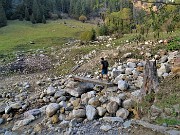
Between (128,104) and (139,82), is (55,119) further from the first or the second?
(139,82)

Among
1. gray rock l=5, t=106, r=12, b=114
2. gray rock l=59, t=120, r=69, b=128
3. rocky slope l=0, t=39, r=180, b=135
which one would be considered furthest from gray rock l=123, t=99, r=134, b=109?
gray rock l=5, t=106, r=12, b=114

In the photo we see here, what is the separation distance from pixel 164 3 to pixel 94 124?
7384 millimetres

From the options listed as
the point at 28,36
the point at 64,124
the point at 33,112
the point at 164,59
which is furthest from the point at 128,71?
the point at 28,36

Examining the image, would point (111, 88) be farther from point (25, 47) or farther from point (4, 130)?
point (25, 47)

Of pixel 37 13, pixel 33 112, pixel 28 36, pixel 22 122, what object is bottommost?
pixel 28 36

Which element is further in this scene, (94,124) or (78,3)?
(78,3)

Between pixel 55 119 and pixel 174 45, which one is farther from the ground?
pixel 174 45

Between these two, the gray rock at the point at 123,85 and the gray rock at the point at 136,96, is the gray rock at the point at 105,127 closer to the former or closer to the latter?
the gray rock at the point at 136,96

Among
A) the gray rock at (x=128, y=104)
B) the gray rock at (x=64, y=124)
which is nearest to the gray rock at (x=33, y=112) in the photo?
the gray rock at (x=64, y=124)

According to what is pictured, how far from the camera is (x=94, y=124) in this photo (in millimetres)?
12523

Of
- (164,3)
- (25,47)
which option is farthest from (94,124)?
(25,47)

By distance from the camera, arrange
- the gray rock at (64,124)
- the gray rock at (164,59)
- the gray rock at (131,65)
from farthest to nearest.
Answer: the gray rock at (131,65)
the gray rock at (164,59)
the gray rock at (64,124)

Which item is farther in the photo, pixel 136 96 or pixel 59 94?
pixel 59 94

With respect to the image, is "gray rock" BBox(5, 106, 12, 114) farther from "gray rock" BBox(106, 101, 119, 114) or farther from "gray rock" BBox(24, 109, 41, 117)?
"gray rock" BBox(106, 101, 119, 114)
